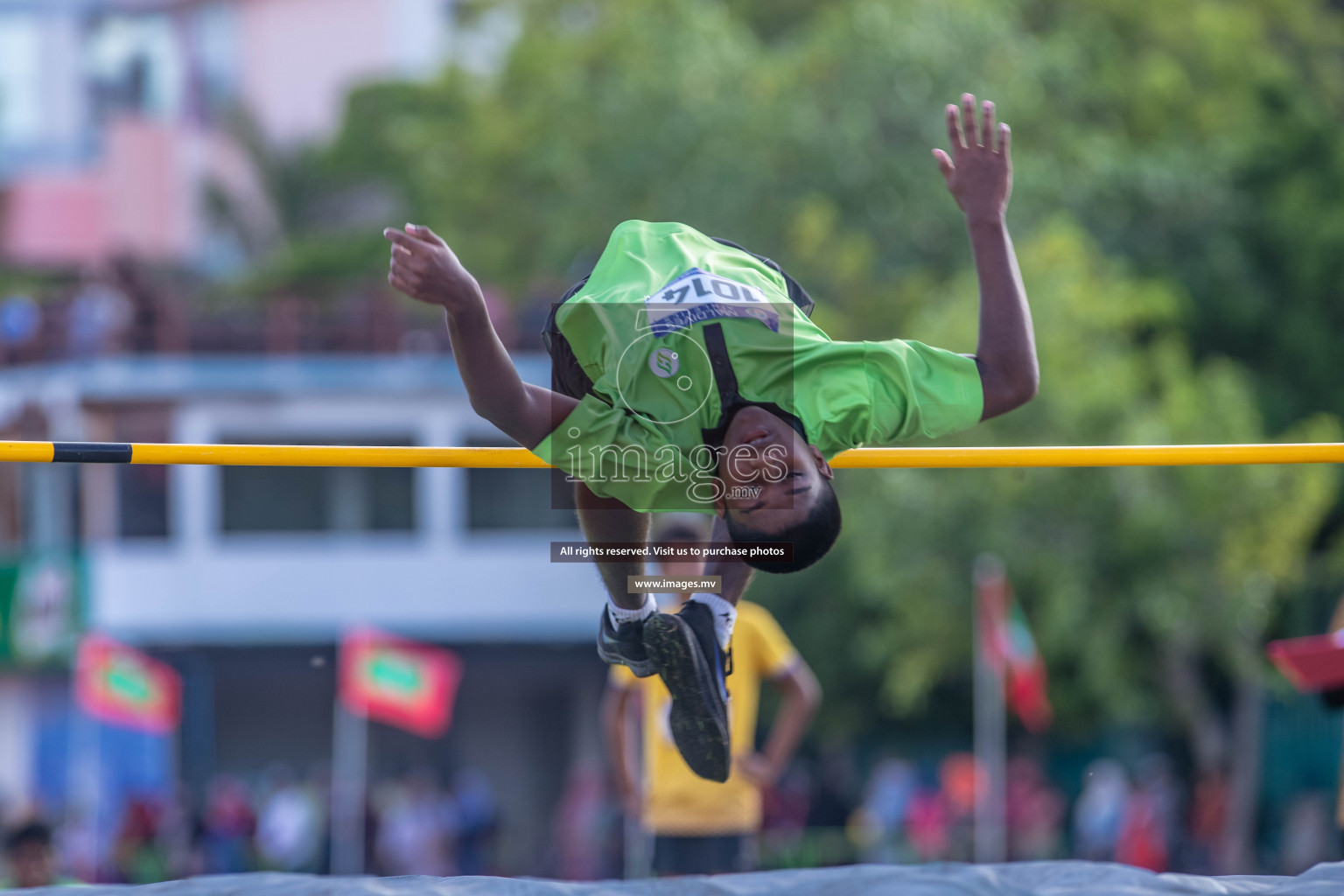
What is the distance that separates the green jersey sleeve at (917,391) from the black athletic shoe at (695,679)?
2.41ft

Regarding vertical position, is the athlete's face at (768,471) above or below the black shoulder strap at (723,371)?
below

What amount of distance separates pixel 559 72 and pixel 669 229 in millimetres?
17390

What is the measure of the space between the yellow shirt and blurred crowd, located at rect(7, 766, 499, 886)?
9592 mm

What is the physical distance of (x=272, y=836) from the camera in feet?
51.7

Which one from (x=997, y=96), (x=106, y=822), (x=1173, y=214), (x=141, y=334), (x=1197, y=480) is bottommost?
(x=106, y=822)

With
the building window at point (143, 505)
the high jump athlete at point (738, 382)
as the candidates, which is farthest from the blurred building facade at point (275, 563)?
the high jump athlete at point (738, 382)

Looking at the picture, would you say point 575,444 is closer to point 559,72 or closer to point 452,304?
point 452,304

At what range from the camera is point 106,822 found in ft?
56.2

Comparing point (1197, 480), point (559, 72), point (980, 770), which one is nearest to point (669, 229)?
point (1197, 480)

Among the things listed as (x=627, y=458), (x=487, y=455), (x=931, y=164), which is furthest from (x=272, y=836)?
(x=627, y=458)

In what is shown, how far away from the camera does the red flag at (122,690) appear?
13812 millimetres

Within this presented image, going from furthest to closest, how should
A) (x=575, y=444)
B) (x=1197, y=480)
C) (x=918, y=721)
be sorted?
(x=918, y=721) → (x=1197, y=480) → (x=575, y=444)

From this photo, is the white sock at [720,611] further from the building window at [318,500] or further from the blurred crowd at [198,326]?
the building window at [318,500]

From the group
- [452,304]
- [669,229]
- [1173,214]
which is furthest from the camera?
[1173,214]
